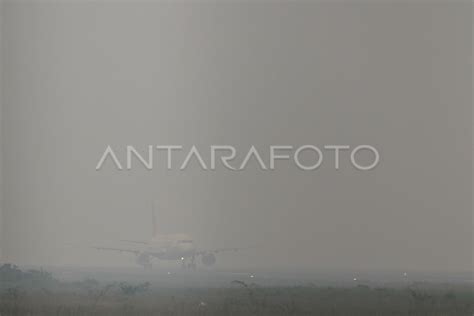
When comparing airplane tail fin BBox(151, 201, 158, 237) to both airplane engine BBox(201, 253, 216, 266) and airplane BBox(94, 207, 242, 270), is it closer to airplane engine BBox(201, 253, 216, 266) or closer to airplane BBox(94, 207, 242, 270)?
airplane BBox(94, 207, 242, 270)

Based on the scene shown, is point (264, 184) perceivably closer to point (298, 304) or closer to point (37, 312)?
point (298, 304)

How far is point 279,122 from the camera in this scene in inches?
95.2

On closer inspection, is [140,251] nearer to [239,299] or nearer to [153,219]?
[153,219]

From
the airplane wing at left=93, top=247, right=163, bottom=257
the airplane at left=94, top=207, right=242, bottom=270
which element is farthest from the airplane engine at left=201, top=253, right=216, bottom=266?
the airplane wing at left=93, top=247, right=163, bottom=257

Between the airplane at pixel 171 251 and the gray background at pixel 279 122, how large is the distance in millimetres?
30

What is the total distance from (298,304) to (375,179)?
1.41ft

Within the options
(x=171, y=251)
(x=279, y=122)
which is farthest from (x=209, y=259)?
(x=279, y=122)

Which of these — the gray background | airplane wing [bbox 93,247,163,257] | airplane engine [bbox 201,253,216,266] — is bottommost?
airplane engine [bbox 201,253,216,266]

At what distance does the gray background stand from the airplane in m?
0.03

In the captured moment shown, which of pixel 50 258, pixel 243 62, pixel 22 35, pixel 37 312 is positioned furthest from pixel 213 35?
pixel 37 312

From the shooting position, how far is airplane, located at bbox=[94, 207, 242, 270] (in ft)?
7.92

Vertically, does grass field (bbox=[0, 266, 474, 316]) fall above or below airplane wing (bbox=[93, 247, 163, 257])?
below

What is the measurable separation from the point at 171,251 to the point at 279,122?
0.49 m

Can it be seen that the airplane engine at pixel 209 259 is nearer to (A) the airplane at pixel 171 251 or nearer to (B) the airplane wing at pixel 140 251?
(A) the airplane at pixel 171 251
